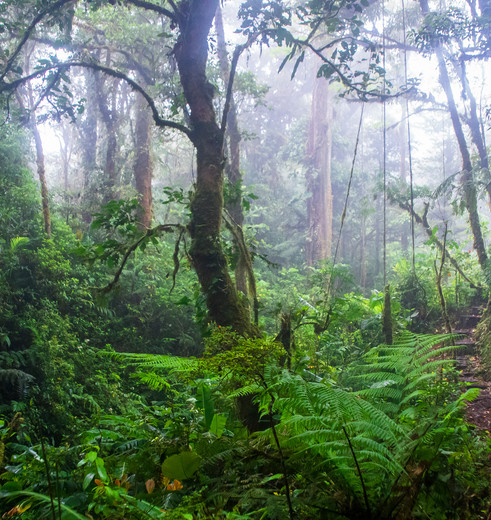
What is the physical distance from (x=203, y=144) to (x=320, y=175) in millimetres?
14339

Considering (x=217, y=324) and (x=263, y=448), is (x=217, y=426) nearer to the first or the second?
(x=263, y=448)

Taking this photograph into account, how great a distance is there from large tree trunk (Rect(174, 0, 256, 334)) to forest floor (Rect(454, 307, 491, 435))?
205 centimetres

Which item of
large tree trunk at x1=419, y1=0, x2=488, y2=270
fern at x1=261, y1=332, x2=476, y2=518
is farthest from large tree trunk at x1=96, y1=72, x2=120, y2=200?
fern at x1=261, y1=332, x2=476, y2=518

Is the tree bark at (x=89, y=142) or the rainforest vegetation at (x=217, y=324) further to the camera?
the tree bark at (x=89, y=142)

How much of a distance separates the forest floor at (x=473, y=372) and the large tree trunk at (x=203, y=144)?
2048 millimetres

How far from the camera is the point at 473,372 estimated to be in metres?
5.54

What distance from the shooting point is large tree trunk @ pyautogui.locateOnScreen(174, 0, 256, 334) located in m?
3.49

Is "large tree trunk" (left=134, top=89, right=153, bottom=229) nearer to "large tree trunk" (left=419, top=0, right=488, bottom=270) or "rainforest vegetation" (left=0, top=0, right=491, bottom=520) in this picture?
"rainforest vegetation" (left=0, top=0, right=491, bottom=520)

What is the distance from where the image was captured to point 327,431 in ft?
4.57

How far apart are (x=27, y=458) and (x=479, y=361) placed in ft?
20.5

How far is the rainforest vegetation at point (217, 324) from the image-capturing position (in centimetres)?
148

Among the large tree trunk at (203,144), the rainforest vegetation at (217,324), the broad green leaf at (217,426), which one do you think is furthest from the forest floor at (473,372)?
the large tree trunk at (203,144)

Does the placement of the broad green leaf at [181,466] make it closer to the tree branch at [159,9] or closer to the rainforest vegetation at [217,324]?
the rainforest vegetation at [217,324]

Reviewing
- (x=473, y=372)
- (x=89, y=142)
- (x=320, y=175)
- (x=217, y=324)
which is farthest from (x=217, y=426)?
(x=320, y=175)
